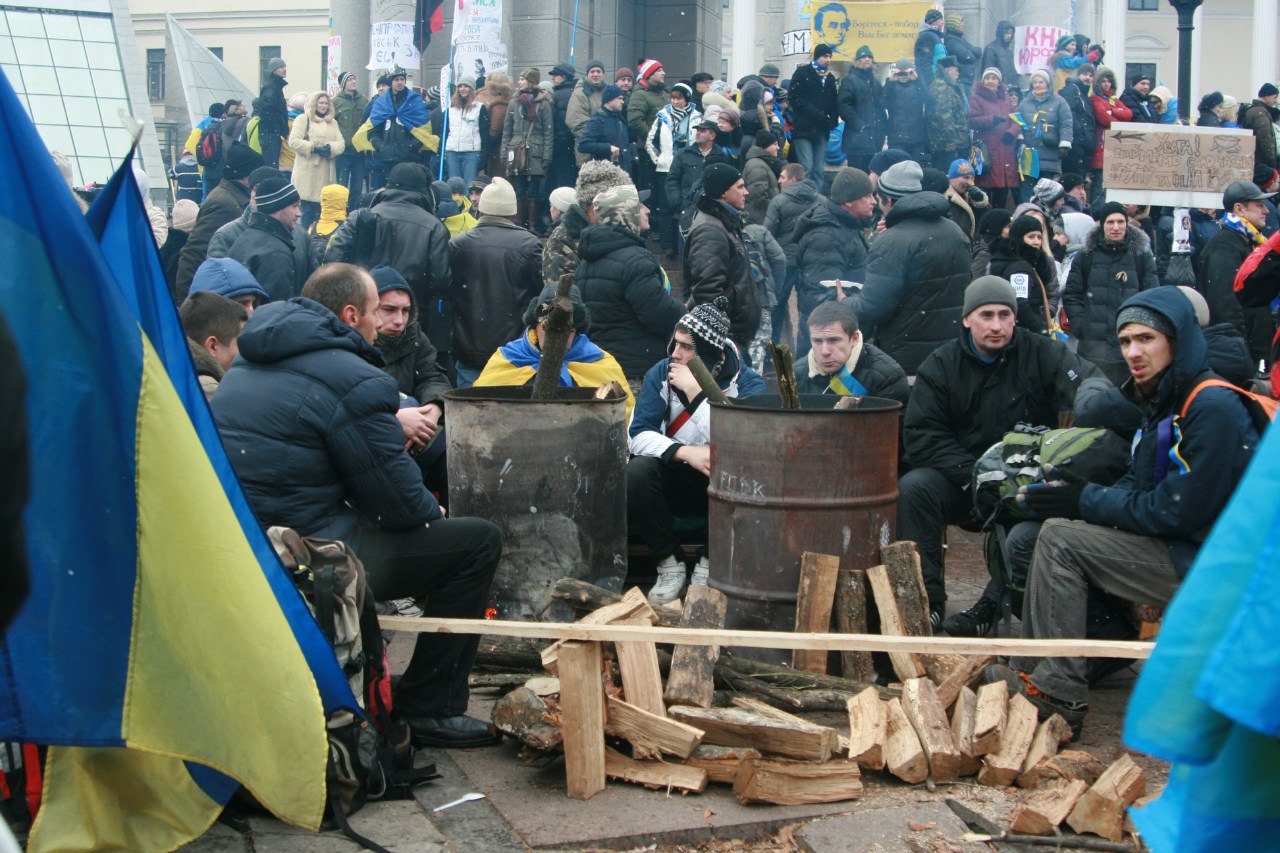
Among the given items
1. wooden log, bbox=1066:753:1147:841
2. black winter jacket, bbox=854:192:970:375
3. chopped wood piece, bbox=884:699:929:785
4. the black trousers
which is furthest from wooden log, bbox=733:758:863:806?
black winter jacket, bbox=854:192:970:375

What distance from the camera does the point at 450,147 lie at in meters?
16.0

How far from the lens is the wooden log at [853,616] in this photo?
5.54 metres

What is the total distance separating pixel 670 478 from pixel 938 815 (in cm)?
288

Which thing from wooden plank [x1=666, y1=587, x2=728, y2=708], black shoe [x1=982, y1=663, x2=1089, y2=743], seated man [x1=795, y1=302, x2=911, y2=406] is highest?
seated man [x1=795, y1=302, x2=911, y2=406]

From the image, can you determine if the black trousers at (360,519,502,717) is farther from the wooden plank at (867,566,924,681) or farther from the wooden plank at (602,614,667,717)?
the wooden plank at (867,566,924,681)

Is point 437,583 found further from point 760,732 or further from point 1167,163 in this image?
point 1167,163

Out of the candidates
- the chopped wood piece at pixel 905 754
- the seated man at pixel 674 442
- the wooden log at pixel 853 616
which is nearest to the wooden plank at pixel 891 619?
the wooden log at pixel 853 616

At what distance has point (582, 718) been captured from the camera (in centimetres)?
450

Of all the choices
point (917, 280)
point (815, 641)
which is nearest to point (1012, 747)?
point (815, 641)

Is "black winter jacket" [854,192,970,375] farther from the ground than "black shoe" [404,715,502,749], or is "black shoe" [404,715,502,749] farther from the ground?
"black winter jacket" [854,192,970,375]

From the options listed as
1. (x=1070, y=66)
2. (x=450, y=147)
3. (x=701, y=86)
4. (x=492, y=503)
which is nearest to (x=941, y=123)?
(x=701, y=86)

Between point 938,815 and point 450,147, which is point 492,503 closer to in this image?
point 938,815

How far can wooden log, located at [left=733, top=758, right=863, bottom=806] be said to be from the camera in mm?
4418

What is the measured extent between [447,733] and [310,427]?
46.6 inches
